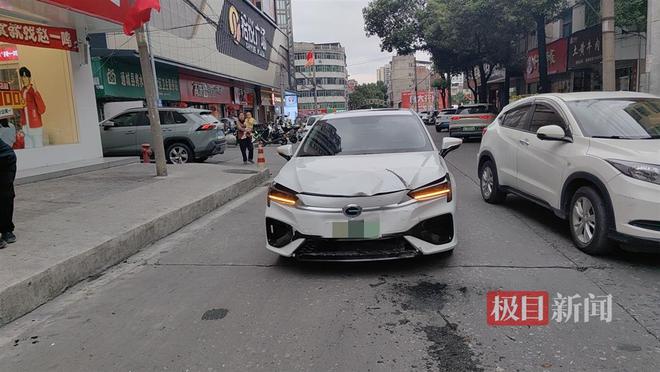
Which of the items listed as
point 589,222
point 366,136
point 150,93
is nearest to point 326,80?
point 150,93

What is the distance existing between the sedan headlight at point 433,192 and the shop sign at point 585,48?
61.3ft

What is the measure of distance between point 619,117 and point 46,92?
451 inches

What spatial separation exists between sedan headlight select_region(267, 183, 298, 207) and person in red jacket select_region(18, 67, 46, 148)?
846 cm

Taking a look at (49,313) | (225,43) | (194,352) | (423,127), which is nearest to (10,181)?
(49,313)

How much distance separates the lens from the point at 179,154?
14.8 meters

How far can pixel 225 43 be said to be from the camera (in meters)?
35.2

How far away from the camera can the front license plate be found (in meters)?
4.50

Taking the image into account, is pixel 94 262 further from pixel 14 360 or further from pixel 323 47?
pixel 323 47

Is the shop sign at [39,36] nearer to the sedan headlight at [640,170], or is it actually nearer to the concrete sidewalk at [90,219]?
the concrete sidewalk at [90,219]

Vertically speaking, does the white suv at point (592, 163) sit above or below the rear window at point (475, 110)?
below

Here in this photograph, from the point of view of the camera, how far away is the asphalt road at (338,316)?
10.7 feet

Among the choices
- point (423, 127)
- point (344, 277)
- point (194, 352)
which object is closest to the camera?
point (194, 352)

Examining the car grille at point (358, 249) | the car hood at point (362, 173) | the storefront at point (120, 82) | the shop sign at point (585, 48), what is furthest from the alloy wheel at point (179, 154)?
the shop sign at point (585, 48)

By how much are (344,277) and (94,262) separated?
2.62m
